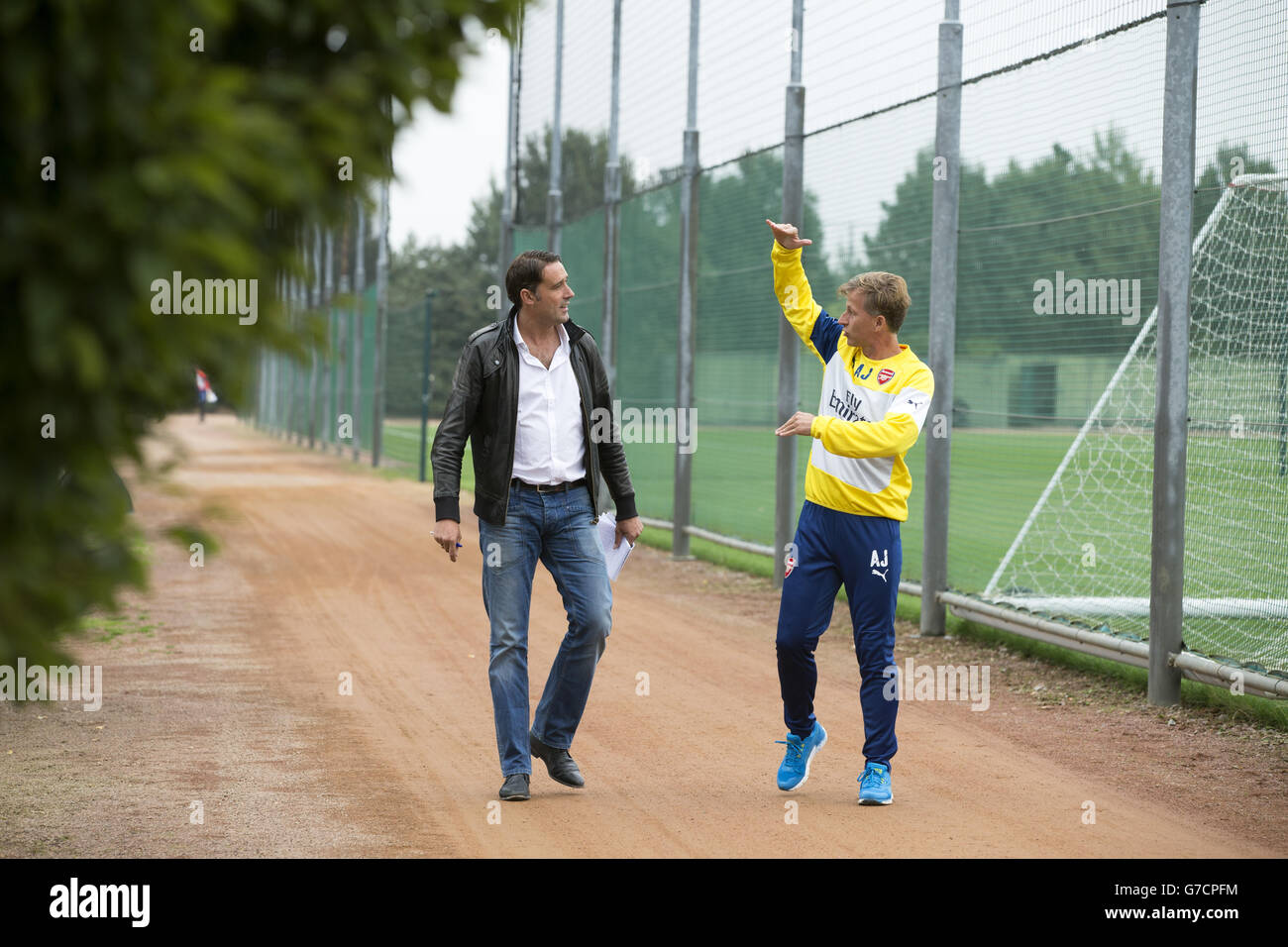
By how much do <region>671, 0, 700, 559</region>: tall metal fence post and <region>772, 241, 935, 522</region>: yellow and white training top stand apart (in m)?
9.11

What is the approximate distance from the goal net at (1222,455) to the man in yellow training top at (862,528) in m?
2.34

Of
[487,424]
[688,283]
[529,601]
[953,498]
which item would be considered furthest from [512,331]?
[688,283]

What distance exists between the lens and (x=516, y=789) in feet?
19.8

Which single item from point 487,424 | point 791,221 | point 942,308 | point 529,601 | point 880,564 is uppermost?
point 791,221

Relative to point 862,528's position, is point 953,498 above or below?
below

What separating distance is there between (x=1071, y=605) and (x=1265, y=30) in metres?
3.86

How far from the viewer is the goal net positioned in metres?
8.38

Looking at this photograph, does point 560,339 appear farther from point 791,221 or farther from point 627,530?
point 791,221

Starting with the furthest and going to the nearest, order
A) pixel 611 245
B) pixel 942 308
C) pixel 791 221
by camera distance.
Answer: pixel 611 245 → pixel 791 221 → pixel 942 308

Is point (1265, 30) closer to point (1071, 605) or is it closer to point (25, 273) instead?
point (1071, 605)

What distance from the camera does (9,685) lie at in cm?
297

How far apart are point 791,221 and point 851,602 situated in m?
7.19

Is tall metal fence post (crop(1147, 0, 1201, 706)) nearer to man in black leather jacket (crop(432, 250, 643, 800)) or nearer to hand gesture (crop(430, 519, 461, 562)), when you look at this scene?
man in black leather jacket (crop(432, 250, 643, 800))
